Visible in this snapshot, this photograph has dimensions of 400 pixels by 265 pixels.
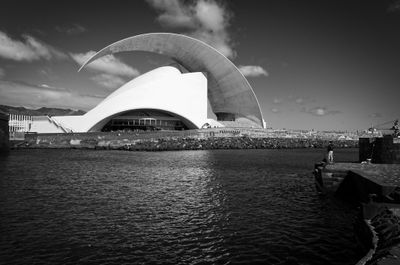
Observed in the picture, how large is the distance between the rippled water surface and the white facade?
106 ft

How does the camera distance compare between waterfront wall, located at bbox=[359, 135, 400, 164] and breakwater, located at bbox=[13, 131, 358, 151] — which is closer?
waterfront wall, located at bbox=[359, 135, 400, 164]

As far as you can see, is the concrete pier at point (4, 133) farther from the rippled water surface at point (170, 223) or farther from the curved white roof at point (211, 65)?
the rippled water surface at point (170, 223)

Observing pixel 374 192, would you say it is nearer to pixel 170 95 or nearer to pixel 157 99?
pixel 157 99

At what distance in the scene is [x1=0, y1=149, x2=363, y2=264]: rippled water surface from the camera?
21.3 ft

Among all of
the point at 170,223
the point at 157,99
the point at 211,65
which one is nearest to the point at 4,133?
the point at 157,99

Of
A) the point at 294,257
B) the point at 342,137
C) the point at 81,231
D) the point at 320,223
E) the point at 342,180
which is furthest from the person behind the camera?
the point at 342,137

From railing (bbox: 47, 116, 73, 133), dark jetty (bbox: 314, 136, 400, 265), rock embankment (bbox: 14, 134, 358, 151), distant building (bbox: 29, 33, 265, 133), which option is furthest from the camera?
distant building (bbox: 29, 33, 265, 133)

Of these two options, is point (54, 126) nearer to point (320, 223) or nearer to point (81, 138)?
point (81, 138)

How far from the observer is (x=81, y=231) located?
7859 millimetres

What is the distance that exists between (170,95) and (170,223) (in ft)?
138

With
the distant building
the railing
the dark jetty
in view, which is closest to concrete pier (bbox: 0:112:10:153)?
the railing

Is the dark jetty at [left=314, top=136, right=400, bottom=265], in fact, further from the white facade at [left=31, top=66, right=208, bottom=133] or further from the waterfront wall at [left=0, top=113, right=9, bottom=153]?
the white facade at [left=31, top=66, right=208, bottom=133]

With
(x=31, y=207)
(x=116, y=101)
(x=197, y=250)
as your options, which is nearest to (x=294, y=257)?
(x=197, y=250)

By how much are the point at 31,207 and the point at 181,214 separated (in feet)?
16.4
